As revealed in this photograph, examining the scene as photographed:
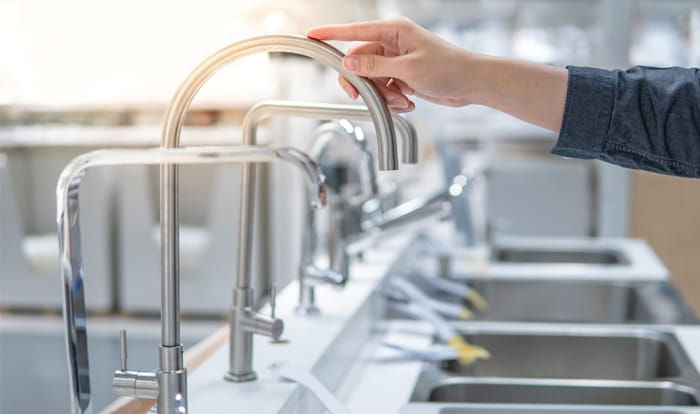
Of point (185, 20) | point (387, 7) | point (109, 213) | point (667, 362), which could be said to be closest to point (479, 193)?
point (387, 7)

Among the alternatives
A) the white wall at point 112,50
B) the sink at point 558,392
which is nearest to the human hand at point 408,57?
the sink at point 558,392

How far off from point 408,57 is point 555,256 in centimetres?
175

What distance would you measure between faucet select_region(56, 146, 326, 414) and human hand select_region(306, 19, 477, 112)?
95 mm

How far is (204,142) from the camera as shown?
3.60 metres

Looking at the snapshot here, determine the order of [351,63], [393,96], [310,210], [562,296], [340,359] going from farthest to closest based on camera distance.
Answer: [562,296] → [310,210] → [340,359] → [393,96] → [351,63]

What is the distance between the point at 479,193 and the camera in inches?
196

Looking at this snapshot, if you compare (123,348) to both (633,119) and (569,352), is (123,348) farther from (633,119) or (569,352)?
(569,352)

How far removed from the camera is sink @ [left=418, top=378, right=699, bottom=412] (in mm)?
1109

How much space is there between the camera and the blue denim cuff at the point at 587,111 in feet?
2.34

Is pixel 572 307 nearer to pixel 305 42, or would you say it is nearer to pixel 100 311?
pixel 305 42

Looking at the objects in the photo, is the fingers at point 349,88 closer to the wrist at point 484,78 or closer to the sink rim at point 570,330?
the wrist at point 484,78

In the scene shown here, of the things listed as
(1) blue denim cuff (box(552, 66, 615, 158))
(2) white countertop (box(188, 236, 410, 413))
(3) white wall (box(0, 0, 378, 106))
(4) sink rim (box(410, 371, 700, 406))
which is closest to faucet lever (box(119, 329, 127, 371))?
(2) white countertop (box(188, 236, 410, 413))

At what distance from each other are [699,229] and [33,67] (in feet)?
10.5

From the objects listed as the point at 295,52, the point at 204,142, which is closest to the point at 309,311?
the point at 295,52
